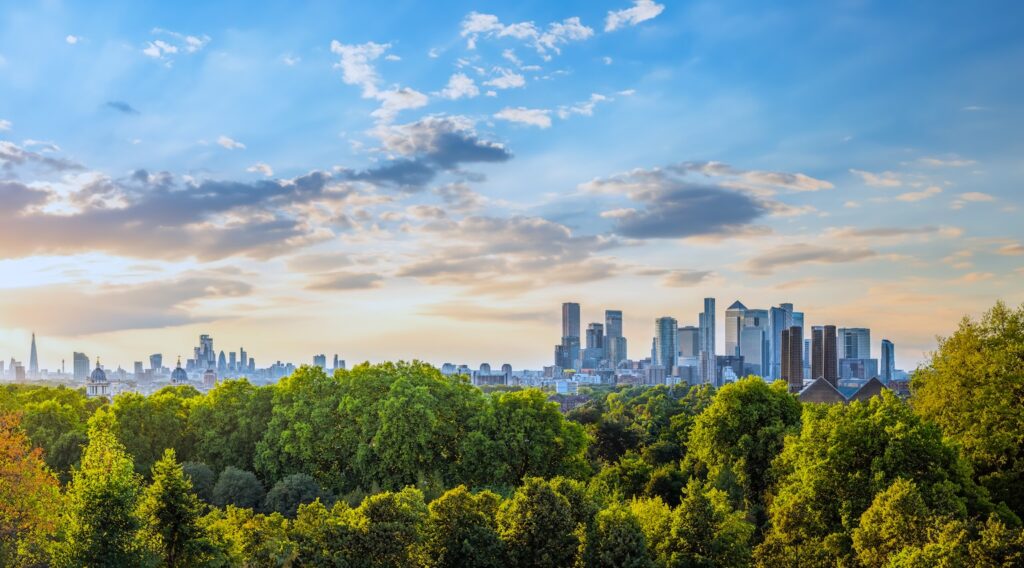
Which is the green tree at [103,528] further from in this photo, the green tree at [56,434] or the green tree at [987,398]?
the green tree at [987,398]

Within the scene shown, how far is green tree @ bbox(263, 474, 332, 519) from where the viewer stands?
3594cm

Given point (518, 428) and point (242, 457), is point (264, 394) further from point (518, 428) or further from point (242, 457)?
point (518, 428)

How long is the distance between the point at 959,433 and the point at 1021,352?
13.4ft

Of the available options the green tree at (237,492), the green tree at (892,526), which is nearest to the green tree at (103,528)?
the green tree at (237,492)

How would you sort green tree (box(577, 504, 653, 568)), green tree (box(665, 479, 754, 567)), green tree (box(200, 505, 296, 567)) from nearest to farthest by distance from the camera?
green tree (box(200, 505, 296, 567))
green tree (box(577, 504, 653, 568))
green tree (box(665, 479, 754, 567))

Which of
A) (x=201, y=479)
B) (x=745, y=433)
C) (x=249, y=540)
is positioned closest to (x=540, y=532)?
(x=249, y=540)

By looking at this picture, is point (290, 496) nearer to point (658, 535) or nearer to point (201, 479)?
point (201, 479)

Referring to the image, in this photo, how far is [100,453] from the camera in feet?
79.6

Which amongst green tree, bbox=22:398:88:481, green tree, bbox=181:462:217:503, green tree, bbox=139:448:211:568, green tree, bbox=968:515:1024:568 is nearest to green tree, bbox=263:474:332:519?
green tree, bbox=181:462:217:503

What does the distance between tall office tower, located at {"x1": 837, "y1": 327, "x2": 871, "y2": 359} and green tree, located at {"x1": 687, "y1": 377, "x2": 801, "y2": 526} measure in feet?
525

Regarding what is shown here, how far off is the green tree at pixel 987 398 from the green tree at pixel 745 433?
8.33 m

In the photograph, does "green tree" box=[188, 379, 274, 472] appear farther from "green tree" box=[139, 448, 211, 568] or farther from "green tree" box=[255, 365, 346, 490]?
"green tree" box=[139, 448, 211, 568]

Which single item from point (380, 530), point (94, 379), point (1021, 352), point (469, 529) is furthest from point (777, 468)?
point (94, 379)

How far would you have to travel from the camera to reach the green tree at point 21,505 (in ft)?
86.3
